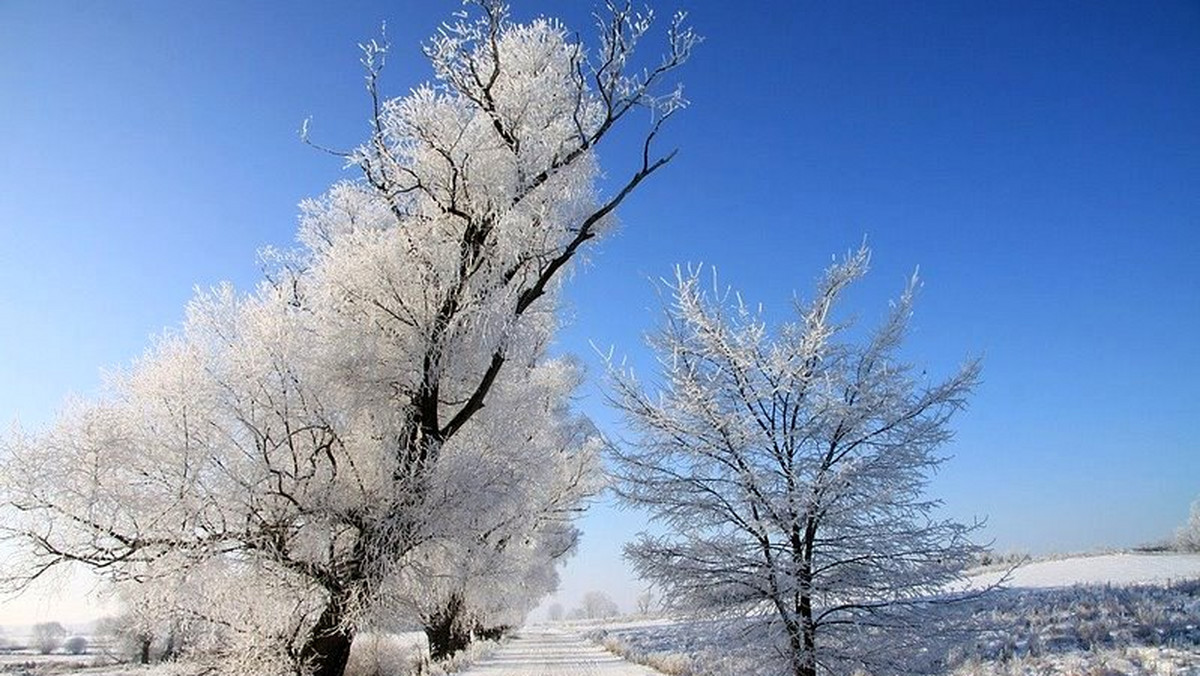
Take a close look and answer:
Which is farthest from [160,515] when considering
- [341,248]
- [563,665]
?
[563,665]

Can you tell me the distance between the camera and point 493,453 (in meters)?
8.78

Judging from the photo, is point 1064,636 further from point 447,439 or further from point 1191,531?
point 1191,531

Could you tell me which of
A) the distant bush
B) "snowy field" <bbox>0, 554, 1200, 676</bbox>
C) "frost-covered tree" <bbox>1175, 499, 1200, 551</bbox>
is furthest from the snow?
the distant bush

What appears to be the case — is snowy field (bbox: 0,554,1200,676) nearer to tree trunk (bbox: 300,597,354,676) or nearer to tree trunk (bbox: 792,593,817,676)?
tree trunk (bbox: 792,593,817,676)

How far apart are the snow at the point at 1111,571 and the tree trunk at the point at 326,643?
59.9 ft

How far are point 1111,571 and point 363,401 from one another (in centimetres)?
2535

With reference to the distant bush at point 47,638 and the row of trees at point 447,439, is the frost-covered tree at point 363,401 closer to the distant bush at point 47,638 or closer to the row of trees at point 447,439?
the row of trees at point 447,439

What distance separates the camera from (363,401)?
878 centimetres

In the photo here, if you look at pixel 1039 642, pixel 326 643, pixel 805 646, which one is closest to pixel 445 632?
pixel 326 643

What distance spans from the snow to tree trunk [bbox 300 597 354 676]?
18.2 m

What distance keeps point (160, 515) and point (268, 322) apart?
2.32m

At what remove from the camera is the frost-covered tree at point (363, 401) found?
722 cm

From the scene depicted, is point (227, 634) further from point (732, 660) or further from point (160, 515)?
point (732, 660)

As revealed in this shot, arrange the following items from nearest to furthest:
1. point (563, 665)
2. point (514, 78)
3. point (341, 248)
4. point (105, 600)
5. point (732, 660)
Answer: point (732, 660) → point (105, 600) → point (341, 248) → point (514, 78) → point (563, 665)
